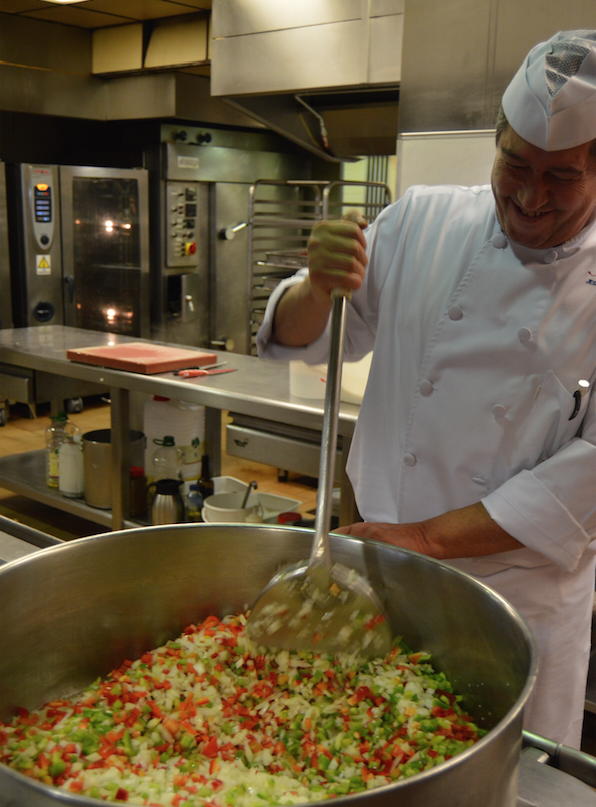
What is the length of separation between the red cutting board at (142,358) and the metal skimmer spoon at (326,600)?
202cm

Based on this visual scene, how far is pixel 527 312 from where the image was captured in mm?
1305

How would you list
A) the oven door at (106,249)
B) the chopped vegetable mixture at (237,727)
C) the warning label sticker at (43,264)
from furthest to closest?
the oven door at (106,249) < the warning label sticker at (43,264) < the chopped vegetable mixture at (237,727)

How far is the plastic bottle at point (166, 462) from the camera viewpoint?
3.11 meters

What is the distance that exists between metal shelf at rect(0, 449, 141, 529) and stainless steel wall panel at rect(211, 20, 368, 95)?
2.20 m

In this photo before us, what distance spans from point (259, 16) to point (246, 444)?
2459 millimetres

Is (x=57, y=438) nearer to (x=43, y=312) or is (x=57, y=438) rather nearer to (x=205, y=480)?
(x=205, y=480)

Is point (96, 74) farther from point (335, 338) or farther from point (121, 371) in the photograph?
point (335, 338)

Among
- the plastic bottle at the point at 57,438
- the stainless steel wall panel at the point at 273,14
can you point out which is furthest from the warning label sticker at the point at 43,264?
the plastic bottle at the point at 57,438

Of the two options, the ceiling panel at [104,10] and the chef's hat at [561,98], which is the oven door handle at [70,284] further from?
the chef's hat at [561,98]

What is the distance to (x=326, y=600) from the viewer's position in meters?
0.94

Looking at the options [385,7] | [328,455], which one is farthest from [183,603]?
[385,7]

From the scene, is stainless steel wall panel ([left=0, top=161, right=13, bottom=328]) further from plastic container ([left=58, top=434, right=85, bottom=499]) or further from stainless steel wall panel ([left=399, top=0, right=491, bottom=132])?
stainless steel wall panel ([left=399, top=0, right=491, bottom=132])

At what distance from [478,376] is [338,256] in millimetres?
445

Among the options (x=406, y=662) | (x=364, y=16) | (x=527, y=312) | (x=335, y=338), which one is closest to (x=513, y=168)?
(x=527, y=312)
